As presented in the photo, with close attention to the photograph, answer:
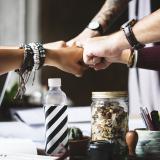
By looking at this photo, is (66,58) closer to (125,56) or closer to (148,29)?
(125,56)

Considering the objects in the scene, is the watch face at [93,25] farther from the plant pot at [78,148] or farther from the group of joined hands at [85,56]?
the plant pot at [78,148]

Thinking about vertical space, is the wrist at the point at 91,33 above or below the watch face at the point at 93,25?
below

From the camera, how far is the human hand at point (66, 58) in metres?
1.31

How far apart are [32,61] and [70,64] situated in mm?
272

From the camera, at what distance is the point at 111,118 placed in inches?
37.5

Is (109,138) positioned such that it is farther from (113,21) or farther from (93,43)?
(113,21)

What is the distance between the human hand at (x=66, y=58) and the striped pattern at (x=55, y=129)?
0.91ft

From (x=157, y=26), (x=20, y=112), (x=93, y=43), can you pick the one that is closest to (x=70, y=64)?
(x=93, y=43)

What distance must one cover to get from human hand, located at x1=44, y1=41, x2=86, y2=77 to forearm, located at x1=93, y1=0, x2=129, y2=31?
214 millimetres

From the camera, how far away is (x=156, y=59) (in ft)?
4.76

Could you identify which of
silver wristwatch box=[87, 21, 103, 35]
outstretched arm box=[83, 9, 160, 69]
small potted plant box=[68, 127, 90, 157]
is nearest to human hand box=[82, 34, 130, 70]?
outstretched arm box=[83, 9, 160, 69]

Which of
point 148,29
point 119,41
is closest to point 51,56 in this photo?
point 119,41

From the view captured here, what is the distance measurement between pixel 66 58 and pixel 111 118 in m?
0.48

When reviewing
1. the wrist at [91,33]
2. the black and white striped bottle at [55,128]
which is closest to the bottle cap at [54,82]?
the black and white striped bottle at [55,128]
